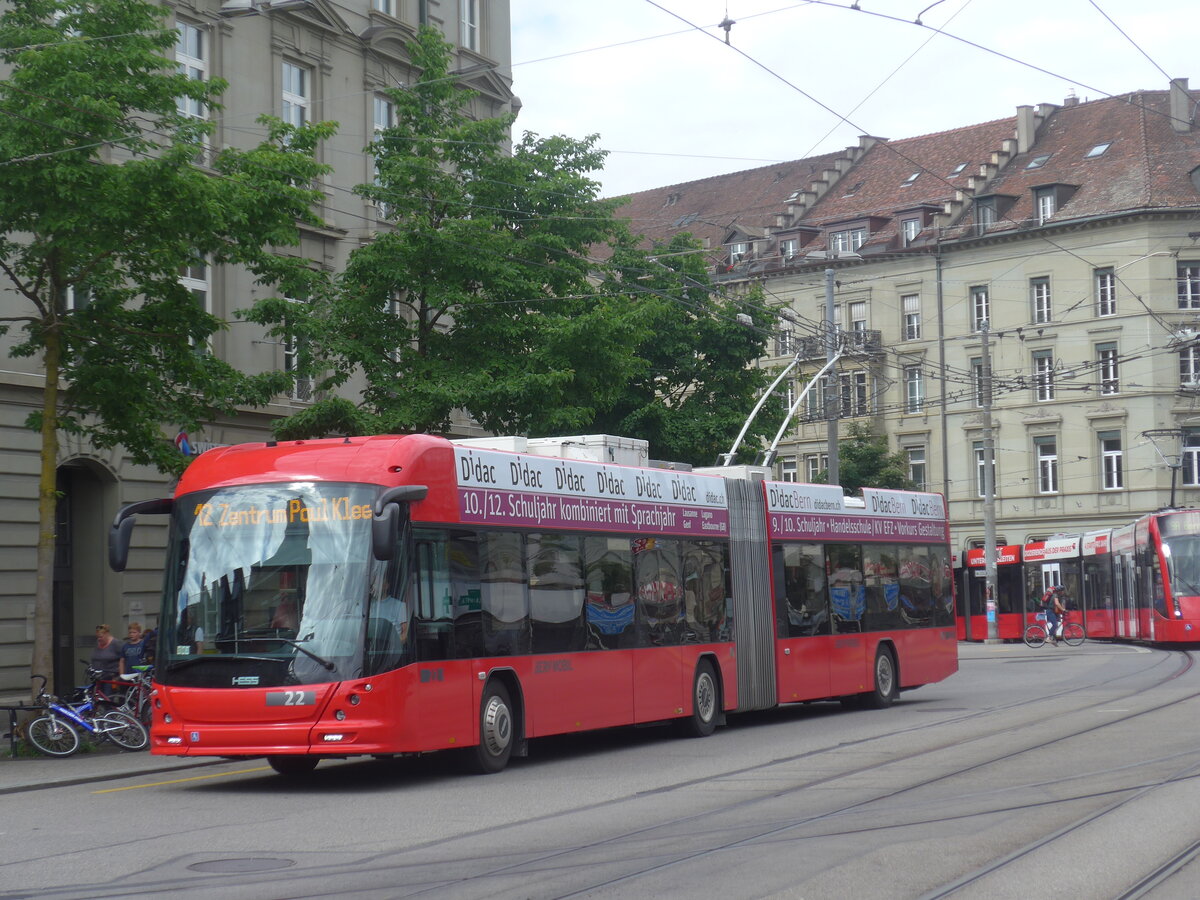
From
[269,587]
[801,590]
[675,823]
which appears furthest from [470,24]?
[675,823]

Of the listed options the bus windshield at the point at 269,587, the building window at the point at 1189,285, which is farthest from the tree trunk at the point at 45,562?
the building window at the point at 1189,285

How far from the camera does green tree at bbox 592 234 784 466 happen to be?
42.3 meters

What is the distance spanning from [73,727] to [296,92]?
51.0 ft

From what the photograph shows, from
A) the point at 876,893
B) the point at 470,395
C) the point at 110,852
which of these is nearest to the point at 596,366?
the point at 470,395

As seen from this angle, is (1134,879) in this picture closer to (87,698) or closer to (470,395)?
(87,698)

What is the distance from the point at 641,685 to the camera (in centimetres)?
1753

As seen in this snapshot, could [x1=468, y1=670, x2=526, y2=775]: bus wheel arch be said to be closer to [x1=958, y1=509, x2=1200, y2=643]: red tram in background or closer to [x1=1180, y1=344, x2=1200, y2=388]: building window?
[x1=958, y1=509, x2=1200, y2=643]: red tram in background

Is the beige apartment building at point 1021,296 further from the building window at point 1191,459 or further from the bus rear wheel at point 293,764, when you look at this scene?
the bus rear wheel at point 293,764

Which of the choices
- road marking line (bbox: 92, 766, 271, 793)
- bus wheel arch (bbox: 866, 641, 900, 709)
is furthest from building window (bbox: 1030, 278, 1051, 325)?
road marking line (bbox: 92, 766, 271, 793)

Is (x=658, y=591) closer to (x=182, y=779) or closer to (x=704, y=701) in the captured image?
(x=704, y=701)

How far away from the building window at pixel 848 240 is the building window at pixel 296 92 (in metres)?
40.6

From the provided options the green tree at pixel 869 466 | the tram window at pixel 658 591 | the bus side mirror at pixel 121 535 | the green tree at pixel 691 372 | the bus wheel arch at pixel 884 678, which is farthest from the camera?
the green tree at pixel 869 466

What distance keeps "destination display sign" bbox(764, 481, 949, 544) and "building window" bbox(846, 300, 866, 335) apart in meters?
43.7

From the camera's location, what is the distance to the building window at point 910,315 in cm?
6756
